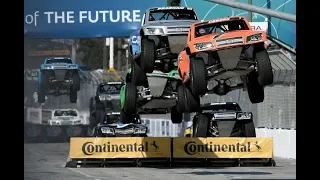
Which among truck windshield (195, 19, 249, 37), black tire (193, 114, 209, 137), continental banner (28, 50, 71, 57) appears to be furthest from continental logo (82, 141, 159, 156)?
truck windshield (195, 19, 249, 37)

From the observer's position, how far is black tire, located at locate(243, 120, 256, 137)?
2694 cm

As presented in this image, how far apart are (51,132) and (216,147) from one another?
19.0m

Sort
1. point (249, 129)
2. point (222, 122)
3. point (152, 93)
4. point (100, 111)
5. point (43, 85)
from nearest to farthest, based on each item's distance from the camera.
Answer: point (152, 93), point (249, 129), point (222, 122), point (43, 85), point (100, 111)

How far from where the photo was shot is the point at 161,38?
56.5 feet

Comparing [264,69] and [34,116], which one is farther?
[34,116]

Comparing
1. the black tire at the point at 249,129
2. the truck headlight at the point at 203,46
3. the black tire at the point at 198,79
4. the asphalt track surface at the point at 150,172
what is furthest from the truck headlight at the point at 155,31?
the black tire at the point at 249,129

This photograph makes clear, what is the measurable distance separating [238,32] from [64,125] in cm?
3120

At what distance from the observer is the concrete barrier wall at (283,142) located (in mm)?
31922

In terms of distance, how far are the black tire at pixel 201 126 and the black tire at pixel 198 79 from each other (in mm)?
10902

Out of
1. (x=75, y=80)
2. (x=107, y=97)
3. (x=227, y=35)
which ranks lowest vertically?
(x=107, y=97)

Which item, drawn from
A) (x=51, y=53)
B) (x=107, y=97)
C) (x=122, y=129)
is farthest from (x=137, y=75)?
(x=107, y=97)

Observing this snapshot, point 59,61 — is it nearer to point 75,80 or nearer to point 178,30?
point 75,80

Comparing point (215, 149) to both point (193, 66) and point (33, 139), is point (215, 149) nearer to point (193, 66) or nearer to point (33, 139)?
point (193, 66)

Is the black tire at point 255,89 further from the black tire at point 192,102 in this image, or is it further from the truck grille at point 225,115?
the truck grille at point 225,115
